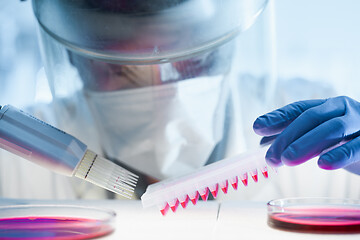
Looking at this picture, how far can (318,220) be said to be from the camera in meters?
0.67

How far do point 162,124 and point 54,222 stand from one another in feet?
1.64

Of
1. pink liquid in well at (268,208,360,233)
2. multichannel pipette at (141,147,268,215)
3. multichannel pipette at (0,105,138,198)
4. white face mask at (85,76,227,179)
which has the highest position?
white face mask at (85,76,227,179)

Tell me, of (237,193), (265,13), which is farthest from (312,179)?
(265,13)

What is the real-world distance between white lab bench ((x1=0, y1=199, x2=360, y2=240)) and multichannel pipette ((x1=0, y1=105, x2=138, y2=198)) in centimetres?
8

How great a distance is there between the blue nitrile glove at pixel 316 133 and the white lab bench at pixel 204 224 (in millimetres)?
119

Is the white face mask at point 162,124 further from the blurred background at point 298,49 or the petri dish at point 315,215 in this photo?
the petri dish at point 315,215

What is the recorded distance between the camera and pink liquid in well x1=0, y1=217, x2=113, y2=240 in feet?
1.96

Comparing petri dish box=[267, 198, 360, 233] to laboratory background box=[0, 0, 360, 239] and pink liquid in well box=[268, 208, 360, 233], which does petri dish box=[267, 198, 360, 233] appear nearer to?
pink liquid in well box=[268, 208, 360, 233]

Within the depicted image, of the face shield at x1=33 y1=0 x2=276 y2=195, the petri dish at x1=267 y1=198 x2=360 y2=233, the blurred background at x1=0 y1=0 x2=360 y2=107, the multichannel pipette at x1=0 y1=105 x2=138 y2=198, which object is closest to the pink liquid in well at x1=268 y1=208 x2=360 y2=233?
the petri dish at x1=267 y1=198 x2=360 y2=233

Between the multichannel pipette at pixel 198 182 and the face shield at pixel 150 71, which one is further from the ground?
the face shield at pixel 150 71

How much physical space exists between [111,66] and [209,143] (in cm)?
33

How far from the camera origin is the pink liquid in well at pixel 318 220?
62cm

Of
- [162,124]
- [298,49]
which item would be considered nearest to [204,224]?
[162,124]

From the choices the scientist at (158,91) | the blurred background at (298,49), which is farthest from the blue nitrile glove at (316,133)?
the blurred background at (298,49)
